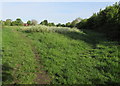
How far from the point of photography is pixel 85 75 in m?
5.17

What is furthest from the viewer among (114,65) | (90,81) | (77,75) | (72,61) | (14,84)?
(72,61)

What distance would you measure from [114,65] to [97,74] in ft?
4.42

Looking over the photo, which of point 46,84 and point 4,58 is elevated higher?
point 4,58

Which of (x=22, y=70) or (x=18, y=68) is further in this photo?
(x=18, y=68)

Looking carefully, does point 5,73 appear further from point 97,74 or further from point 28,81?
point 97,74

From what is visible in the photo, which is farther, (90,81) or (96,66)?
(96,66)

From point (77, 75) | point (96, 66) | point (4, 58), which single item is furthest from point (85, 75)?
point (4, 58)

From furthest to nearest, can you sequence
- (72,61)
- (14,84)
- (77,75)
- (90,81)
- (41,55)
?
(41,55), (72,61), (77,75), (90,81), (14,84)

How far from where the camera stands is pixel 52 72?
5379mm

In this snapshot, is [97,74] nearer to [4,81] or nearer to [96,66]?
[96,66]

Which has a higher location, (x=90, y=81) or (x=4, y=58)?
(x=4, y=58)

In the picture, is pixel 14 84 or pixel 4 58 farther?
pixel 4 58

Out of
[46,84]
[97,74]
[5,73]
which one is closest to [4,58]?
[5,73]

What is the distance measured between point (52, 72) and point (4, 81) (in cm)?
195
